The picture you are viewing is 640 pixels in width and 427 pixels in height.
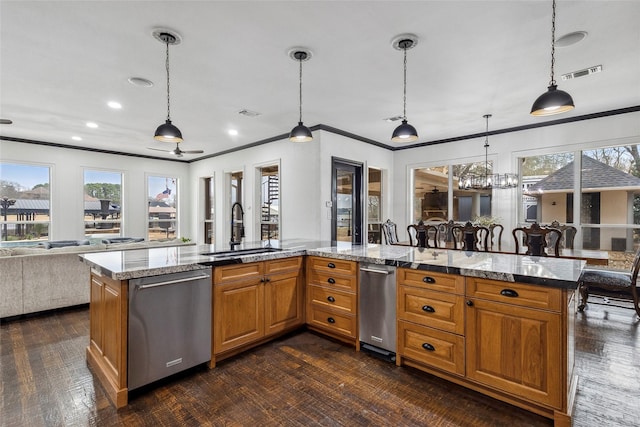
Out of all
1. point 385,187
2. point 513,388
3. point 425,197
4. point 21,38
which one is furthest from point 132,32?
point 425,197

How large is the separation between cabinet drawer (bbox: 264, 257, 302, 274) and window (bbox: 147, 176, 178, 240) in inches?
247

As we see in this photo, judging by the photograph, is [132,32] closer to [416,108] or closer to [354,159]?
[416,108]

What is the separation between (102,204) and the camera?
734cm

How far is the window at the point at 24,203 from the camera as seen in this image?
6.22 meters

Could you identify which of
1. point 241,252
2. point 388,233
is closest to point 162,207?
point 388,233

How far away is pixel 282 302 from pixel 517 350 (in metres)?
2.01

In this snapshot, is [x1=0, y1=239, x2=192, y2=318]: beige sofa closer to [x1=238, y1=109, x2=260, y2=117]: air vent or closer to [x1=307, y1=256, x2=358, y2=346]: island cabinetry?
[x1=238, y1=109, x2=260, y2=117]: air vent

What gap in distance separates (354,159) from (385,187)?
1.36 metres

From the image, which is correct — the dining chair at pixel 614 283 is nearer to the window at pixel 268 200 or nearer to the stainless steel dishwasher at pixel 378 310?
the stainless steel dishwasher at pixel 378 310

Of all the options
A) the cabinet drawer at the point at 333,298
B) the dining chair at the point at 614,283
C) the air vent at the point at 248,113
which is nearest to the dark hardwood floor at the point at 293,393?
the cabinet drawer at the point at 333,298

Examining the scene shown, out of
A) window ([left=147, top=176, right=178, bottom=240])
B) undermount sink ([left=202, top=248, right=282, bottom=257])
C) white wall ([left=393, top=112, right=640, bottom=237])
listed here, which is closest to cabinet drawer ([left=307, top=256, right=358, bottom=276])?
undermount sink ([left=202, top=248, right=282, bottom=257])

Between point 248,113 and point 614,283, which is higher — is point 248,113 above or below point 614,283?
above

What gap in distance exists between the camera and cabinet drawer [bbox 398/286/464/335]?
229 cm

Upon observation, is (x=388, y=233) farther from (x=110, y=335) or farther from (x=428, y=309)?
(x=110, y=335)
